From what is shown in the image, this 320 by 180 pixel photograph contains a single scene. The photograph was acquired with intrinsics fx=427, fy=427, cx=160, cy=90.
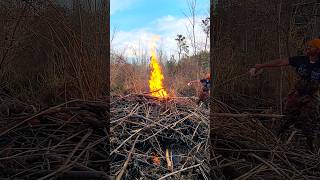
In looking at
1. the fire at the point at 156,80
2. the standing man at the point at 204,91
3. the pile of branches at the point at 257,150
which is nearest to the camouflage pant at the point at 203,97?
the standing man at the point at 204,91

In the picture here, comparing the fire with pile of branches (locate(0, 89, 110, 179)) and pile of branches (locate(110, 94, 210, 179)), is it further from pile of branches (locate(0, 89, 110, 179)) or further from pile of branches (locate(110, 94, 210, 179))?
pile of branches (locate(0, 89, 110, 179))

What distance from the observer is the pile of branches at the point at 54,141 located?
82.4 inches

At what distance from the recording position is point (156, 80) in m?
3.86

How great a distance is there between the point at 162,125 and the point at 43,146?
0.86 m

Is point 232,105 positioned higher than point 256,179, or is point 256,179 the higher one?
point 232,105

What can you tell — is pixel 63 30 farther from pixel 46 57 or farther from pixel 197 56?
pixel 197 56

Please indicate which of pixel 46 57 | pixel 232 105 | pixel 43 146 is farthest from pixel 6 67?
pixel 232 105

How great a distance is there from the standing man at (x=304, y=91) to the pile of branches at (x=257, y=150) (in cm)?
4

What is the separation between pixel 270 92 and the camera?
229cm

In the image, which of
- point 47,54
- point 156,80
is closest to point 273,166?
point 47,54

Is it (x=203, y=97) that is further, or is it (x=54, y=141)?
(x=203, y=97)

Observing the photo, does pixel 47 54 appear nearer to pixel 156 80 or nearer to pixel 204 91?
pixel 204 91

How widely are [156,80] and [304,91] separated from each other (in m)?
1.83

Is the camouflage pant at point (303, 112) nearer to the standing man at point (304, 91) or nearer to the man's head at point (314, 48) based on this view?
the standing man at point (304, 91)
